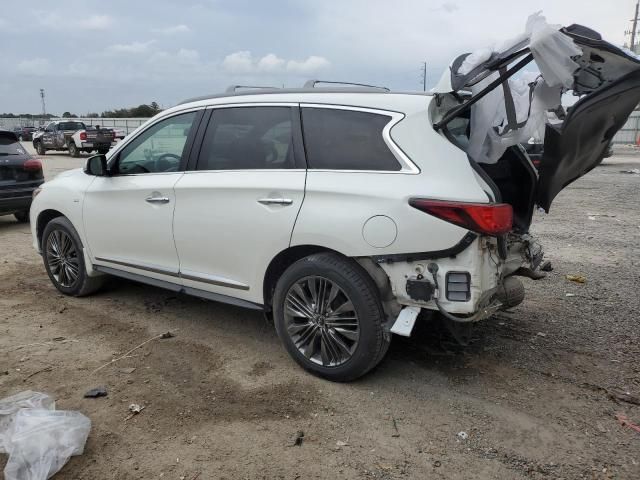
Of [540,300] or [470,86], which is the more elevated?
[470,86]

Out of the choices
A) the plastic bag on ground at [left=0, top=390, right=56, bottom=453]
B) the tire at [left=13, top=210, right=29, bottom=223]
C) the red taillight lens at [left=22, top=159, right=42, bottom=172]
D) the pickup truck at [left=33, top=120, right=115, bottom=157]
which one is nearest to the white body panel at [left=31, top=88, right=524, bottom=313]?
the plastic bag on ground at [left=0, top=390, right=56, bottom=453]

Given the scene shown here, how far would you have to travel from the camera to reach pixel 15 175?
29.7 feet

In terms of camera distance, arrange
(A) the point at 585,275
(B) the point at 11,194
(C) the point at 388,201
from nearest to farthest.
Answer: (C) the point at 388,201 → (A) the point at 585,275 → (B) the point at 11,194

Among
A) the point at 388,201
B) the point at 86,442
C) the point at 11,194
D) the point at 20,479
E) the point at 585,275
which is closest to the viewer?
the point at 20,479

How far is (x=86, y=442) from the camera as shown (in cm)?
293

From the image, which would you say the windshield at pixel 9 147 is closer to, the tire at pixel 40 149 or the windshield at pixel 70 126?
the windshield at pixel 70 126

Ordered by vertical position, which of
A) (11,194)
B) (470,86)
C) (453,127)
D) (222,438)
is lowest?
(222,438)

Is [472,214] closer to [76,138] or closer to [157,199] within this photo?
[157,199]

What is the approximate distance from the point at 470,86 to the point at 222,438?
2527 millimetres

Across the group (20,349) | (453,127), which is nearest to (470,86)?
(453,127)

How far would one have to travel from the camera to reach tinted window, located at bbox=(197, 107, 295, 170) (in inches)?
148

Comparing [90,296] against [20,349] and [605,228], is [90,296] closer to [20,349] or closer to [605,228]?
[20,349]

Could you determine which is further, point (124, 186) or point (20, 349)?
point (124, 186)

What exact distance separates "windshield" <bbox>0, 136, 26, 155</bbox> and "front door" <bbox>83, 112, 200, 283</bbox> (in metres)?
5.36
